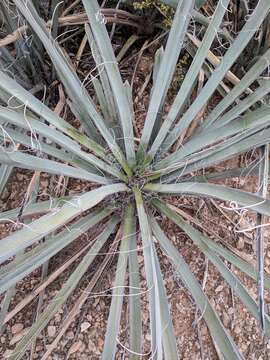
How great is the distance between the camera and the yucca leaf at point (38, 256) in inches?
34.4

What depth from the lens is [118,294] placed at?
3.09 feet

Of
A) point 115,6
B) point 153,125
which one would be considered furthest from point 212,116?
point 115,6

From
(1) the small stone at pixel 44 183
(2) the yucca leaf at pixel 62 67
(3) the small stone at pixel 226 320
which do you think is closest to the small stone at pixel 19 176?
(1) the small stone at pixel 44 183

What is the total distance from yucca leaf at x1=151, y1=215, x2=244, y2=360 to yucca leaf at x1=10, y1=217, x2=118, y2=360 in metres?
0.11

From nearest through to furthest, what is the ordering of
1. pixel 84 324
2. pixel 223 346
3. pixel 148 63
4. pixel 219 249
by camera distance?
pixel 223 346, pixel 219 249, pixel 84 324, pixel 148 63

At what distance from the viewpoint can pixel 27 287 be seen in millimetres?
1174

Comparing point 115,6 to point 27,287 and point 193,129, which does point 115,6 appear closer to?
point 193,129

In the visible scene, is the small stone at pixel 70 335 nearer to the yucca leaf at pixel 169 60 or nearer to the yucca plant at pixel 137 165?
the yucca plant at pixel 137 165

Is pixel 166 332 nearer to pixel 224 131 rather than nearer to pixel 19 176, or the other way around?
pixel 224 131

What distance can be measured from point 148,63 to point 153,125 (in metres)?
0.36

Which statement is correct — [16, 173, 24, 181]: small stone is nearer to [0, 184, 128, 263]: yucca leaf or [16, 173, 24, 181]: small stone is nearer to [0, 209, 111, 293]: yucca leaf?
[0, 209, 111, 293]: yucca leaf

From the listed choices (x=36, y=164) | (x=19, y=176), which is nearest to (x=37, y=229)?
(x=36, y=164)

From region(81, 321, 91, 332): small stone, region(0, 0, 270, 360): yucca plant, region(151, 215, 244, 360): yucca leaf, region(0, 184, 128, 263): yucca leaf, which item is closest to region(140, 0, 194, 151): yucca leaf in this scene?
region(0, 0, 270, 360): yucca plant

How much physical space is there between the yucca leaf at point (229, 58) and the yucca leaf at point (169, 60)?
6cm
